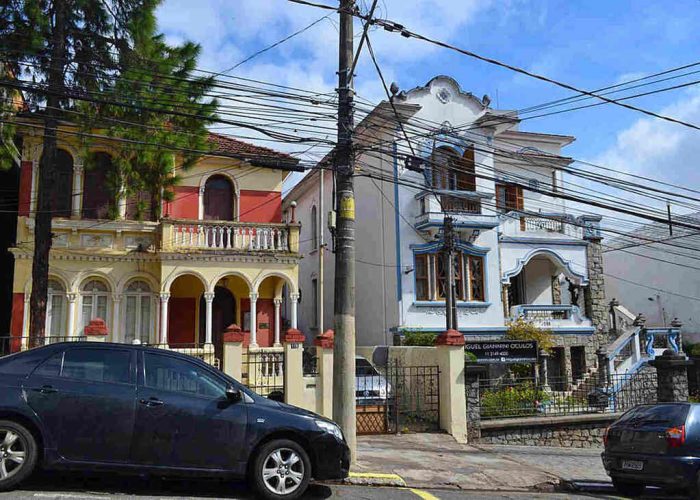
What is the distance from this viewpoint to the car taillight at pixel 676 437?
350 inches

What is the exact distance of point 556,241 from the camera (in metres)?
24.9

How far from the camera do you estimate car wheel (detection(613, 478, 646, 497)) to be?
975cm

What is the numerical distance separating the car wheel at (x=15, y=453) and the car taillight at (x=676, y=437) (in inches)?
320

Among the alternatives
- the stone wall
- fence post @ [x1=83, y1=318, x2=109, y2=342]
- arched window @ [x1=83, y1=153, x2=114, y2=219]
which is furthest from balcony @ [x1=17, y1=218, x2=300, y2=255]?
the stone wall

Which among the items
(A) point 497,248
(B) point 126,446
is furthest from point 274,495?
(A) point 497,248

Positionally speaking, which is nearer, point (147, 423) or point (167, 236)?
point (147, 423)

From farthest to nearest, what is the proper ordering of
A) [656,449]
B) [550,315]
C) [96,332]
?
[550,315] → [96,332] → [656,449]

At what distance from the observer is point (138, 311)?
19.1 meters

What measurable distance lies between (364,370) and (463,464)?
572cm

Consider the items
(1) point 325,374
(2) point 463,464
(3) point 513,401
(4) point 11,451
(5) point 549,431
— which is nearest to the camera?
(4) point 11,451

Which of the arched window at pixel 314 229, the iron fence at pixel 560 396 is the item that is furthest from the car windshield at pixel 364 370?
the arched window at pixel 314 229

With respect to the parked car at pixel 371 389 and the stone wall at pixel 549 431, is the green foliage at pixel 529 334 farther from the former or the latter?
the parked car at pixel 371 389

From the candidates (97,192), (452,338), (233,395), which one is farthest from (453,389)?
(97,192)

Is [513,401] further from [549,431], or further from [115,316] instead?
[115,316]
